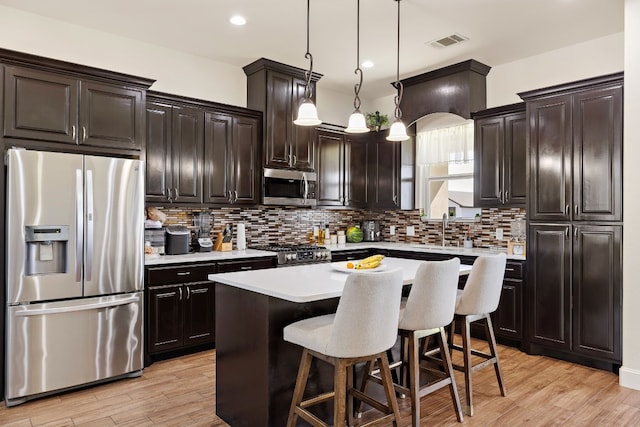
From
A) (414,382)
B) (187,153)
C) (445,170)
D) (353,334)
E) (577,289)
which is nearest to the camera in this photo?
(353,334)

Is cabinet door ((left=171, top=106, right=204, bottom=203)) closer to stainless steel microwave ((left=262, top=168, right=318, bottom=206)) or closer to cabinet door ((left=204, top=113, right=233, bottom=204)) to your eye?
cabinet door ((left=204, top=113, right=233, bottom=204))

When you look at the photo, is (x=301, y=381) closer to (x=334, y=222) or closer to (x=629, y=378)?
(x=629, y=378)

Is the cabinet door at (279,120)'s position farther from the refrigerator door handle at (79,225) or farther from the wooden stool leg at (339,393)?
the wooden stool leg at (339,393)

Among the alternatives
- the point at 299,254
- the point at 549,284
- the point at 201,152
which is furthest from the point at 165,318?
the point at 549,284

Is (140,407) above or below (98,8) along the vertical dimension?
below

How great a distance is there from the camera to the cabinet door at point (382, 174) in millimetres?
5766

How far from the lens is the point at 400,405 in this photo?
2.96 meters

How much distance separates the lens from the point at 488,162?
472cm

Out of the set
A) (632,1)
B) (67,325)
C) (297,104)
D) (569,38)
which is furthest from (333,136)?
(67,325)

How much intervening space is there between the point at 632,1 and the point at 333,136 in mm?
3236

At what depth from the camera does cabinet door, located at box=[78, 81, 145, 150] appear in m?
3.40

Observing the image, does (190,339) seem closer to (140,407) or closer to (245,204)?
(140,407)

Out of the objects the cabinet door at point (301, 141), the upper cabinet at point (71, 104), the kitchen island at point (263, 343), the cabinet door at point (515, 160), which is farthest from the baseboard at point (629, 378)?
the upper cabinet at point (71, 104)

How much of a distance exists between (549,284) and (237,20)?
11.8ft
